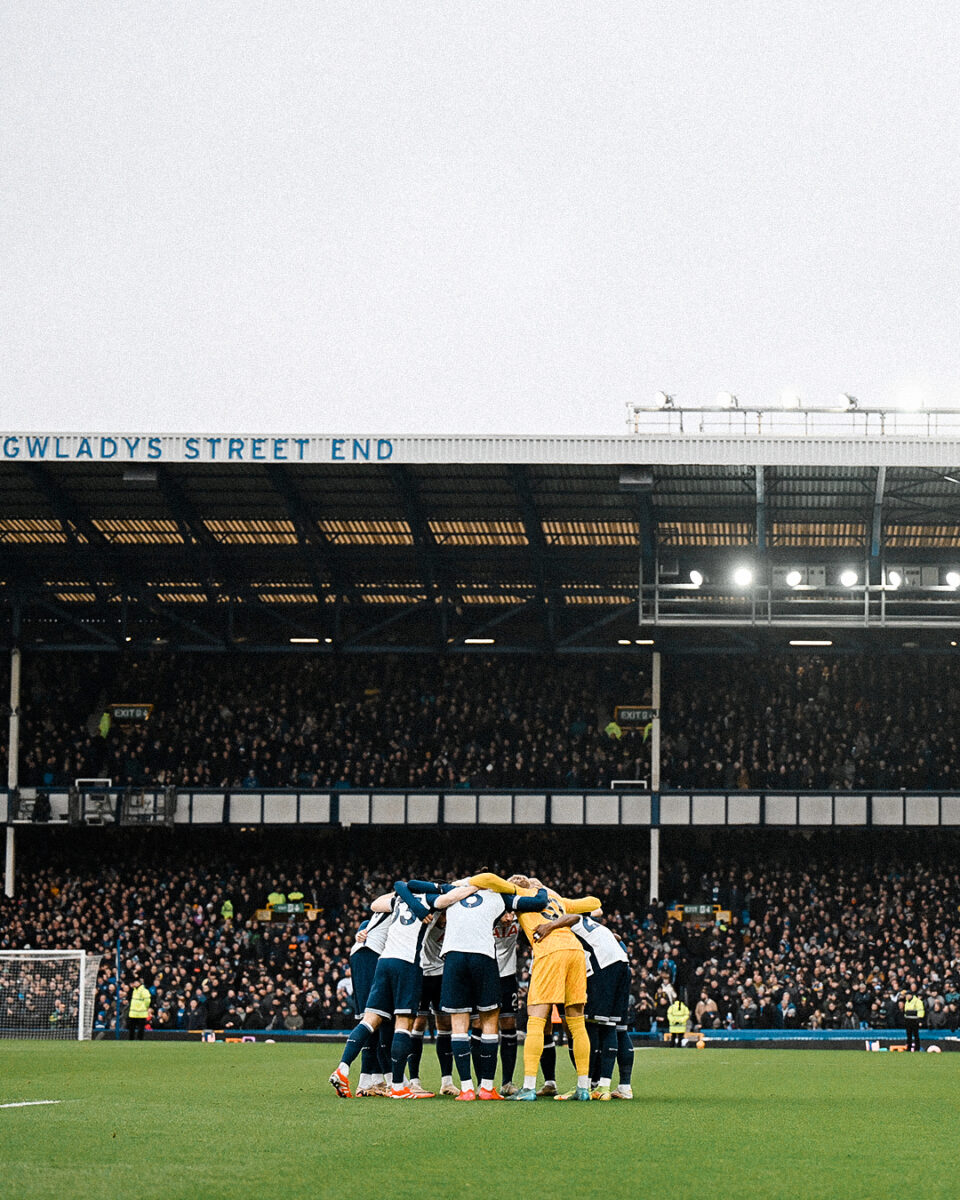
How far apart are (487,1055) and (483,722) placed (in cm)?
3449

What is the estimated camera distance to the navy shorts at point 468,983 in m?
14.0

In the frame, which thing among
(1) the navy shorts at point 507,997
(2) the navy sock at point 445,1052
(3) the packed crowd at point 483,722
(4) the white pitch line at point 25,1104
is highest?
(3) the packed crowd at point 483,722

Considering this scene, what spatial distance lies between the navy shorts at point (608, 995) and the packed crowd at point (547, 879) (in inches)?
891

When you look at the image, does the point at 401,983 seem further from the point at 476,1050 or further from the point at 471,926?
the point at 476,1050

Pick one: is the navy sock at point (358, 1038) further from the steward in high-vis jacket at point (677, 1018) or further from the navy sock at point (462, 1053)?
the steward in high-vis jacket at point (677, 1018)

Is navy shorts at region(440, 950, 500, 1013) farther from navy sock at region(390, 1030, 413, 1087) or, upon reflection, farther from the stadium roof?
the stadium roof

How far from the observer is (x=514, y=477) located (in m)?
38.8

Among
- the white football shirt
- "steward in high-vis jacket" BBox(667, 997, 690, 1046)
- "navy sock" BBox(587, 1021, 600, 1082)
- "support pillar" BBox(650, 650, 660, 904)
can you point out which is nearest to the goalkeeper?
the white football shirt

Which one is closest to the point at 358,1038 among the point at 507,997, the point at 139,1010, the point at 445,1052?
the point at 445,1052

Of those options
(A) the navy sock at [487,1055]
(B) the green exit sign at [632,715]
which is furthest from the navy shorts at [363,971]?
(B) the green exit sign at [632,715]

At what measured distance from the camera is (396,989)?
14.1 m

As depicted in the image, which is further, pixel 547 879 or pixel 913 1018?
pixel 547 879

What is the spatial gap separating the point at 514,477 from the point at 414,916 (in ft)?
82.9

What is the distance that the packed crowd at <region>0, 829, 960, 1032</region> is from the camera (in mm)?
38531
